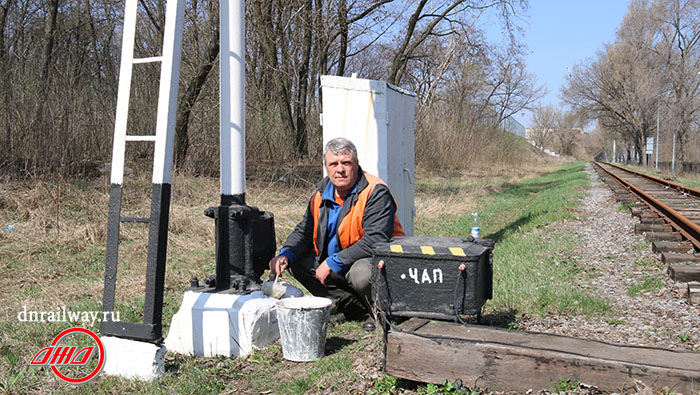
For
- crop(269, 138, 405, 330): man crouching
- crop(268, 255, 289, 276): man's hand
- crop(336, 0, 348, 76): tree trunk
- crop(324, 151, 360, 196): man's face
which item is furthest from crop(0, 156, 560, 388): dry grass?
crop(336, 0, 348, 76): tree trunk

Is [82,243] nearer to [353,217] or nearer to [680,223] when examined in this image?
[353,217]

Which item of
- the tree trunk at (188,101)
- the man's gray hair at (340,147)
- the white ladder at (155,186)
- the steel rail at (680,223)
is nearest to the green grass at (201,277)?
the white ladder at (155,186)

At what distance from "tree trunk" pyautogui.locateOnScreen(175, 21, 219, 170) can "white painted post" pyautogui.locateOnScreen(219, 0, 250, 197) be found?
801 cm

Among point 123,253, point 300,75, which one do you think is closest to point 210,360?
point 123,253

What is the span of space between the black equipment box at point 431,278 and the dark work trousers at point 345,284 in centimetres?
49

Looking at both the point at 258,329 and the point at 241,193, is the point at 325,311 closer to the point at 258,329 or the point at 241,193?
the point at 258,329

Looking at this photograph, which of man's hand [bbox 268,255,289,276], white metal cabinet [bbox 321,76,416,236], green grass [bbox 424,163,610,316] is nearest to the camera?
man's hand [bbox 268,255,289,276]

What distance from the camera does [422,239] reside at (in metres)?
4.19

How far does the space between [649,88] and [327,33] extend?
1927 inches

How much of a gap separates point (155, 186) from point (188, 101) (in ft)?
30.4

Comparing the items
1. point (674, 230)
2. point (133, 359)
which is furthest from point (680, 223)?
point (133, 359)

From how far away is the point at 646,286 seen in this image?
224 inches

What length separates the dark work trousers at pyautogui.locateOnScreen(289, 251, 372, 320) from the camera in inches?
179

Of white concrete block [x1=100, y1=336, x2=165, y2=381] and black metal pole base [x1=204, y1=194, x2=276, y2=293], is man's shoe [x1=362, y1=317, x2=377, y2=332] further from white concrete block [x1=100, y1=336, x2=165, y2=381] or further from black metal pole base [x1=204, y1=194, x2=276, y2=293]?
white concrete block [x1=100, y1=336, x2=165, y2=381]
